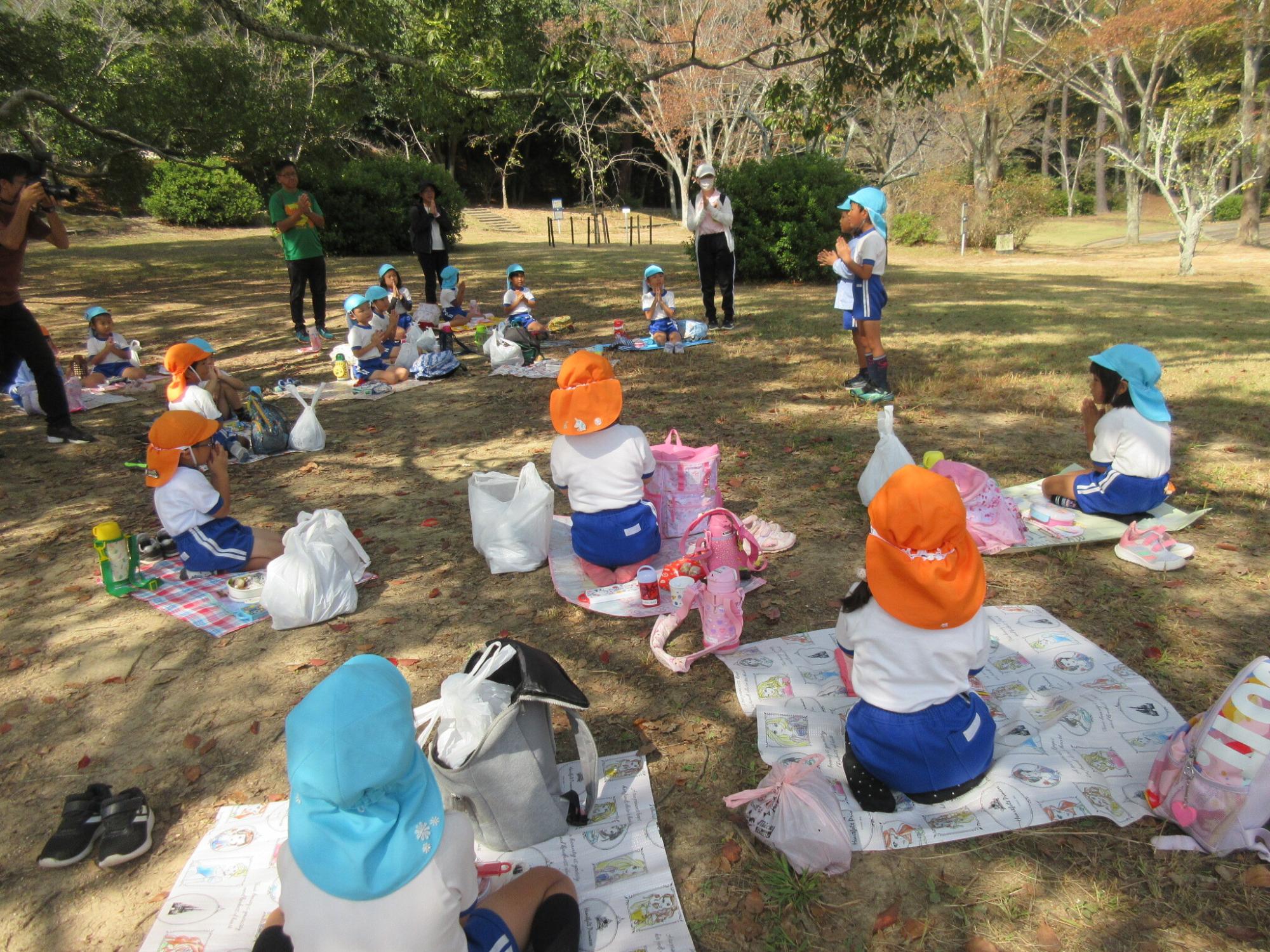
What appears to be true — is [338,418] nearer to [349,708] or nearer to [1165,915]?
[349,708]

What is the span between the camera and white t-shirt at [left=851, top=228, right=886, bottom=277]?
6.81m

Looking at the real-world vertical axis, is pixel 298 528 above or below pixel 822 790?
above

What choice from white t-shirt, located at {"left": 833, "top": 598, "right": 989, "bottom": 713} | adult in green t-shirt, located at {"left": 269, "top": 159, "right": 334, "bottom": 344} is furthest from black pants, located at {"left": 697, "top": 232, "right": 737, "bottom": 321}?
white t-shirt, located at {"left": 833, "top": 598, "right": 989, "bottom": 713}

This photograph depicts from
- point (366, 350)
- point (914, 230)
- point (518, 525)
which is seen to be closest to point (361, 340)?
point (366, 350)

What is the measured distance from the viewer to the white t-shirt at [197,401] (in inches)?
237

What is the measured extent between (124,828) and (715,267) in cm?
858

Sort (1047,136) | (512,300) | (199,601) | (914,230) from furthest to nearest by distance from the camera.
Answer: (1047,136)
(914,230)
(512,300)
(199,601)

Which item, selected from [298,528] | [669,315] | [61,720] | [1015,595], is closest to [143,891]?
[61,720]

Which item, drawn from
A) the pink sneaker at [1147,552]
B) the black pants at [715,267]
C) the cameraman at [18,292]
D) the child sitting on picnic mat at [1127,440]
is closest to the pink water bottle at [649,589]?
the pink sneaker at [1147,552]

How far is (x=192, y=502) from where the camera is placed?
4398 mm

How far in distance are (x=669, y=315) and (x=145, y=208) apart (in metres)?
24.2

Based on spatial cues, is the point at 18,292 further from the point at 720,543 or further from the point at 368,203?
the point at 368,203

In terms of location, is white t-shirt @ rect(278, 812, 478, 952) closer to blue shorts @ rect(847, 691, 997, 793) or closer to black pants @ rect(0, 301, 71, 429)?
blue shorts @ rect(847, 691, 997, 793)

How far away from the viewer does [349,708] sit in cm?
172
